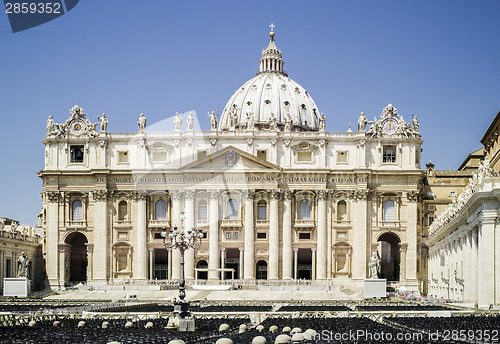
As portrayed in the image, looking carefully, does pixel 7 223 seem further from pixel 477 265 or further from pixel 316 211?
pixel 477 265

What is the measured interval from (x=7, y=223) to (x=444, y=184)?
65134 millimetres

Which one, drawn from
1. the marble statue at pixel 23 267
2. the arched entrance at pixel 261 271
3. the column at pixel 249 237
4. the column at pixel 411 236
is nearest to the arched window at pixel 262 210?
the column at pixel 249 237

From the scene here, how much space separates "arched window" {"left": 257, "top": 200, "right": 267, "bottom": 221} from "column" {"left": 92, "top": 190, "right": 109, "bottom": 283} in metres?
19.5

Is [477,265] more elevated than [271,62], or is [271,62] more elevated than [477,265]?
[271,62]

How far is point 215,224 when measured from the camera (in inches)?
4006

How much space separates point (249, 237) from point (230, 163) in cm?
960

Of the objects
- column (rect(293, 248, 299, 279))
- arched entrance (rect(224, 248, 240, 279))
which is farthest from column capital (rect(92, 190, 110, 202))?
column (rect(293, 248, 299, 279))

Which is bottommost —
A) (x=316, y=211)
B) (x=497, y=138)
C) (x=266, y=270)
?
(x=266, y=270)

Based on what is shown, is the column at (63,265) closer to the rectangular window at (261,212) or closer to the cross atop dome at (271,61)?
the rectangular window at (261,212)

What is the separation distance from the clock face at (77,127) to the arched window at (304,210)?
3035cm

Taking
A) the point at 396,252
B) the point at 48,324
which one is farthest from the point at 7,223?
the point at 48,324

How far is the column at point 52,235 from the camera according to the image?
4060 inches

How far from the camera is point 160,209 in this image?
104 meters

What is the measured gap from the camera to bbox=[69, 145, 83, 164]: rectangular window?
105938mm
